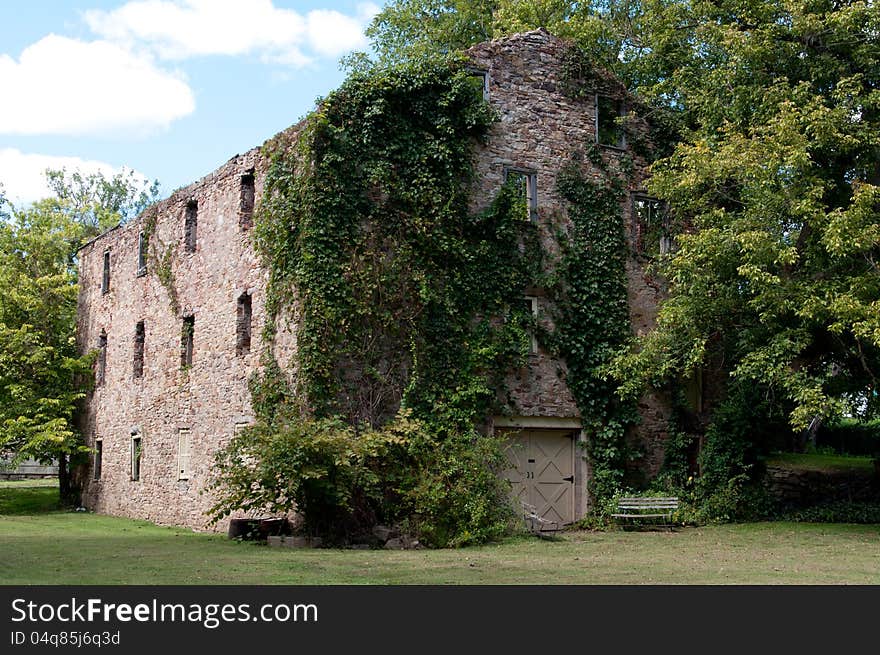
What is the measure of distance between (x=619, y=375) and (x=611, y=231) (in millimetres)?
3233

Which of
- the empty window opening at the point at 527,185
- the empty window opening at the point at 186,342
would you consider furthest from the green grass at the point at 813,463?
the empty window opening at the point at 186,342

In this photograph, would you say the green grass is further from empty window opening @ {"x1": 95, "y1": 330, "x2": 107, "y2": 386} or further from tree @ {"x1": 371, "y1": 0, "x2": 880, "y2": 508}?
empty window opening @ {"x1": 95, "y1": 330, "x2": 107, "y2": 386}

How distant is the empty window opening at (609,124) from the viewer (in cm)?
2211

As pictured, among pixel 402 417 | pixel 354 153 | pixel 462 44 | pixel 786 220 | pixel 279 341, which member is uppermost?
pixel 462 44

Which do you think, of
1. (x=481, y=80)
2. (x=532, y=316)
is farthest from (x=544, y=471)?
(x=481, y=80)

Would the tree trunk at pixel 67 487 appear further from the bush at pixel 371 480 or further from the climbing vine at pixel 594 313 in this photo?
the climbing vine at pixel 594 313

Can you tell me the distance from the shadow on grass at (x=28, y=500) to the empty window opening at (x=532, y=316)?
16.0 m

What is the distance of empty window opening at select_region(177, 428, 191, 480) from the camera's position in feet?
75.4

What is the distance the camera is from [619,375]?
64.8ft

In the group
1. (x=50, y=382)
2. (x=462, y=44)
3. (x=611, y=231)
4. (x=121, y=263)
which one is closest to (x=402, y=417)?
(x=611, y=231)

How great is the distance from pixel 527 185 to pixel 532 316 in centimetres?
271

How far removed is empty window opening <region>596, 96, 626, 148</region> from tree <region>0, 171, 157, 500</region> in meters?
16.0

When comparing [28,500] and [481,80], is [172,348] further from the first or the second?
[28,500]
